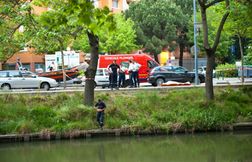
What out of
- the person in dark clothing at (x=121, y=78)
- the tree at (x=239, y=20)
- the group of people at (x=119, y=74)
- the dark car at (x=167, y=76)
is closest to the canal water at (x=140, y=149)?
the tree at (x=239, y=20)

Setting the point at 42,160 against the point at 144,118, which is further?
the point at 144,118

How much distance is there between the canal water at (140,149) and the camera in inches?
675

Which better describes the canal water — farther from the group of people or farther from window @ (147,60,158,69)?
window @ (147,60,158,69)

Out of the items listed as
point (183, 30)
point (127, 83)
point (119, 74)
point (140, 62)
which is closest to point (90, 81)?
point (119, 74)

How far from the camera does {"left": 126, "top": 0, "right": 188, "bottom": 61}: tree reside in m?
62.1

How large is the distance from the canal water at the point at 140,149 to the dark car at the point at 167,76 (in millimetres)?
13761

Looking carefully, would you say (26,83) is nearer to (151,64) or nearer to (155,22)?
(151,64)

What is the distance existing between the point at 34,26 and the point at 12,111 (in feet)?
15.9

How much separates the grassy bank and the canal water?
0.95 m

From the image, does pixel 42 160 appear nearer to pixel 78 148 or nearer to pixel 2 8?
pixel 78 148

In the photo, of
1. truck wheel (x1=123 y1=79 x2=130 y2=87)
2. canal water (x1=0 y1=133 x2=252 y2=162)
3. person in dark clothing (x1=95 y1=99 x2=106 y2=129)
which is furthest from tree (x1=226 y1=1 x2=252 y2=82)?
person in dark clothing (x1=95 y1=99 x2=106 y2=129)

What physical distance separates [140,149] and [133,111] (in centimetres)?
550

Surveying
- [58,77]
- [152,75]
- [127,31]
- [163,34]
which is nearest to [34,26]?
[152,75]

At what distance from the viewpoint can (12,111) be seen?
24344mm
